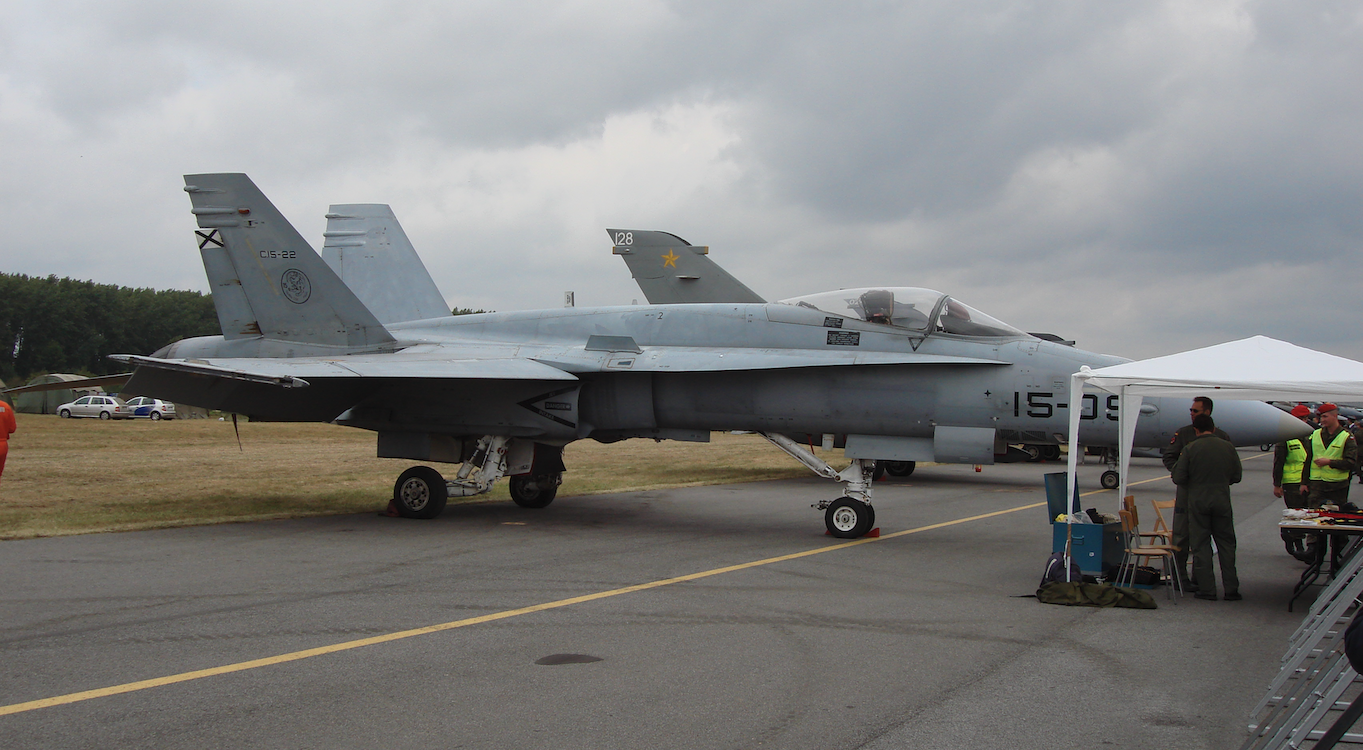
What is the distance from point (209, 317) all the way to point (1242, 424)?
282ft

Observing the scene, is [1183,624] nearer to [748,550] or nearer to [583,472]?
[748,550]

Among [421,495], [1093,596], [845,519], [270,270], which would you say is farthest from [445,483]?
[1093,596]

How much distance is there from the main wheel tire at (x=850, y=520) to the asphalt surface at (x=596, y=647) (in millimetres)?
269

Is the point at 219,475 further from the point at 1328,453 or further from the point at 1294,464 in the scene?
the point at 1328,453

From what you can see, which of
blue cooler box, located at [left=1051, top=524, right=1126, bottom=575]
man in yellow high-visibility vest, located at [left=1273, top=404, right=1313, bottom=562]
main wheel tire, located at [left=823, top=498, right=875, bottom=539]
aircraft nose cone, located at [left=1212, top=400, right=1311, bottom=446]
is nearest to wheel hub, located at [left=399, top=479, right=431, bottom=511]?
main wheel tire, located at [left=823, top=498, right=875, bottom=539]

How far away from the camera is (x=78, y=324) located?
75062 millimetres

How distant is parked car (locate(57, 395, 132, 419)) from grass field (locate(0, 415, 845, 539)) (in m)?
18.4

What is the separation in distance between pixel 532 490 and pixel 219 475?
7557 mm

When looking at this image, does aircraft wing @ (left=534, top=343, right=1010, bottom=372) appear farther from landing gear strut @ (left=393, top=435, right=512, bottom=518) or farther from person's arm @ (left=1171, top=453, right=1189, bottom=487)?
person's arm @ (left=1171, top=453, right=1189, bottom=487)

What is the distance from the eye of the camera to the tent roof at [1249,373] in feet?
23.6

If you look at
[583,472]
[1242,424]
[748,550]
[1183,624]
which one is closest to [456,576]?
[748,550]

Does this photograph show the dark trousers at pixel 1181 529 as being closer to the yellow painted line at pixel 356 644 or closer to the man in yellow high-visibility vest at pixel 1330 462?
the man in yellow high-visibility vest at pixel 1330 462

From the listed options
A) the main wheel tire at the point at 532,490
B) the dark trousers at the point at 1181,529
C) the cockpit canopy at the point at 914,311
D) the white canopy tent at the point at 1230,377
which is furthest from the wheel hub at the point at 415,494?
the dark trousers at the point at 1181,529

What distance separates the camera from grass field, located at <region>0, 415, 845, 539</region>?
38.0ft
